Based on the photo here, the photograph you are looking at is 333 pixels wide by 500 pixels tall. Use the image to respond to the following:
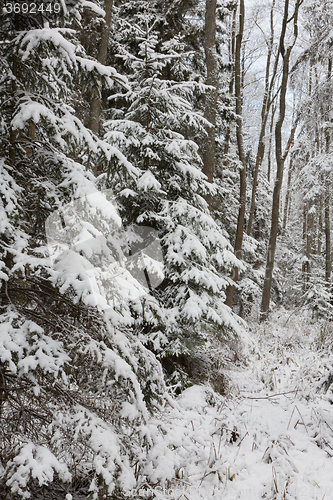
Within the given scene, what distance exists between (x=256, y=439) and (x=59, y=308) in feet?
10.6

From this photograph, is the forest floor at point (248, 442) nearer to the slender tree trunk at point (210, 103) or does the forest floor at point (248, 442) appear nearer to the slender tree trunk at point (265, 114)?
the slender tree trunk at point (210, 103)

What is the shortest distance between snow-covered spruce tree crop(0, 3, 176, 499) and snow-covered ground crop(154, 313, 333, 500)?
0.66m

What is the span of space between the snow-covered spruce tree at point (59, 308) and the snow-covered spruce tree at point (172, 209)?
217cm

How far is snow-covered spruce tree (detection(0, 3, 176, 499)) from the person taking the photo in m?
2.46

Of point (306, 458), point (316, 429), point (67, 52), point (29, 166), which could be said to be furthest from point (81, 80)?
point (316, 429)

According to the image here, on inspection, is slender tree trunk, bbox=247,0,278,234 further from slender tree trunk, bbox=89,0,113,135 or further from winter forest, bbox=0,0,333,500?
slender tree trunk, bbox=89,0,113,135

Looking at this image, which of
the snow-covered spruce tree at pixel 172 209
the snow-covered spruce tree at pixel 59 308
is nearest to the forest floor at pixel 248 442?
the snow-covered spruce tree at pixel 59 308

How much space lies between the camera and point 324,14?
→ 37.7ft

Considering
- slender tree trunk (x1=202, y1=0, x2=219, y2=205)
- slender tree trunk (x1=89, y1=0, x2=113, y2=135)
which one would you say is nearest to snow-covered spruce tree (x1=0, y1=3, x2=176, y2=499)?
slender tree trunk (x1=202, y1=0, x2=219, y2=205)

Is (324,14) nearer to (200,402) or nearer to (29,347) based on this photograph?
(200,402)

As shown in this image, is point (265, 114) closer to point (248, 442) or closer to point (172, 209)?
point (172, 209)

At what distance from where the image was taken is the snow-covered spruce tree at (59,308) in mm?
2459

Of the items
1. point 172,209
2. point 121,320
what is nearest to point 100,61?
point 172,209

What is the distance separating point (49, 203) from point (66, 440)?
2.00 metres
